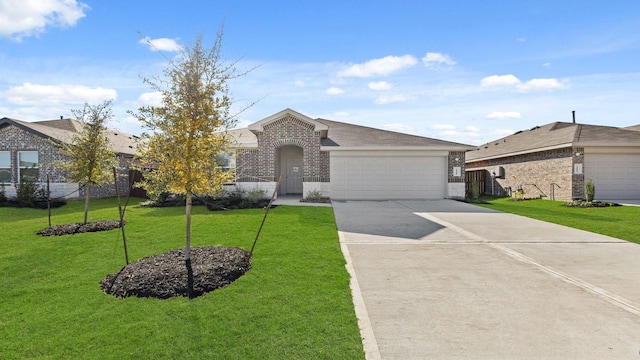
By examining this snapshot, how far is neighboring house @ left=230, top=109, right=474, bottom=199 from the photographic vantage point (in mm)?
16734

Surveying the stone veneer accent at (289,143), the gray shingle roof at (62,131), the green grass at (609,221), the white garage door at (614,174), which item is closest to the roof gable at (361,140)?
the stone veneer accent at (289,143)

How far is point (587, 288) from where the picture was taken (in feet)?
14.7

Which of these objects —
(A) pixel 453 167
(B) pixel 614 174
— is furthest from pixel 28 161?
(B) pixel 614 174

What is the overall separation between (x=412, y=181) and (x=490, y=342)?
14198mm

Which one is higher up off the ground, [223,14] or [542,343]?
[223,14]

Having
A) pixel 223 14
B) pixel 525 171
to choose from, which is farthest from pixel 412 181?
pixel 223 14

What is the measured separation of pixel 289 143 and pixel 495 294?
44.7 ft

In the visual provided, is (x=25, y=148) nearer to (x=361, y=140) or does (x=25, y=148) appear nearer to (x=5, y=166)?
(x=5, y=166)

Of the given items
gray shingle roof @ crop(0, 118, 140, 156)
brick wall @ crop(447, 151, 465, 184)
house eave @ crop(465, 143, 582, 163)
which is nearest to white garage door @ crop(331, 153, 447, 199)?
brick wall @ crop(447, 151, 465, 184)

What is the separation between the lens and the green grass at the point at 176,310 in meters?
3.14

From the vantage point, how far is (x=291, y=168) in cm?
1945

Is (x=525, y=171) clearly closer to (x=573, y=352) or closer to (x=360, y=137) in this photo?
(x=360, y=137)

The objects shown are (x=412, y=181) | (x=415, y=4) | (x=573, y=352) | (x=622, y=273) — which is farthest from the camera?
(x=412, y=181)

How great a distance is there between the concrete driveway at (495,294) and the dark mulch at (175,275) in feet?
6.49
